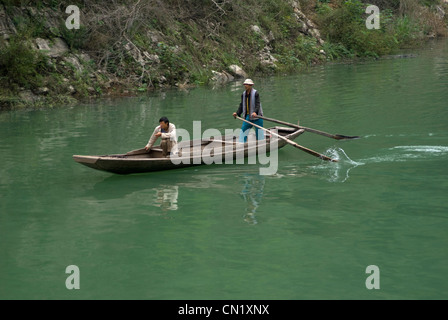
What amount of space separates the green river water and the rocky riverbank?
4.45 metres

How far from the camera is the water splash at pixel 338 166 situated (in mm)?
9375

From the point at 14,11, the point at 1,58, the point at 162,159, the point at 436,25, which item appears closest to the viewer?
the point at 162,159

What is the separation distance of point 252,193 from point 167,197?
1.28 meters

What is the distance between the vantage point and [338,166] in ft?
33.0

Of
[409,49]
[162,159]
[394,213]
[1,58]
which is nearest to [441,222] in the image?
[394,213]

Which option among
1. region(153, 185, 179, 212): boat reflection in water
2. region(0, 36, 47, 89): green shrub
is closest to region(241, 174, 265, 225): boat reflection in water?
region(153, 185, 179, 212): boat reflection in water

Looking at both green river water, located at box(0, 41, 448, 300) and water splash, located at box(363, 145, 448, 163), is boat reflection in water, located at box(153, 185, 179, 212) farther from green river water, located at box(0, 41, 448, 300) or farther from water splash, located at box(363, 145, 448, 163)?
water splash, located at box(363, 145, 448, 163)

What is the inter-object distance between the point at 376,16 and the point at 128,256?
2981 centimetres

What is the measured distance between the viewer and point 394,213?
747 centimetres

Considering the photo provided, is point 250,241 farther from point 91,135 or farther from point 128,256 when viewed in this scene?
point 91,135
